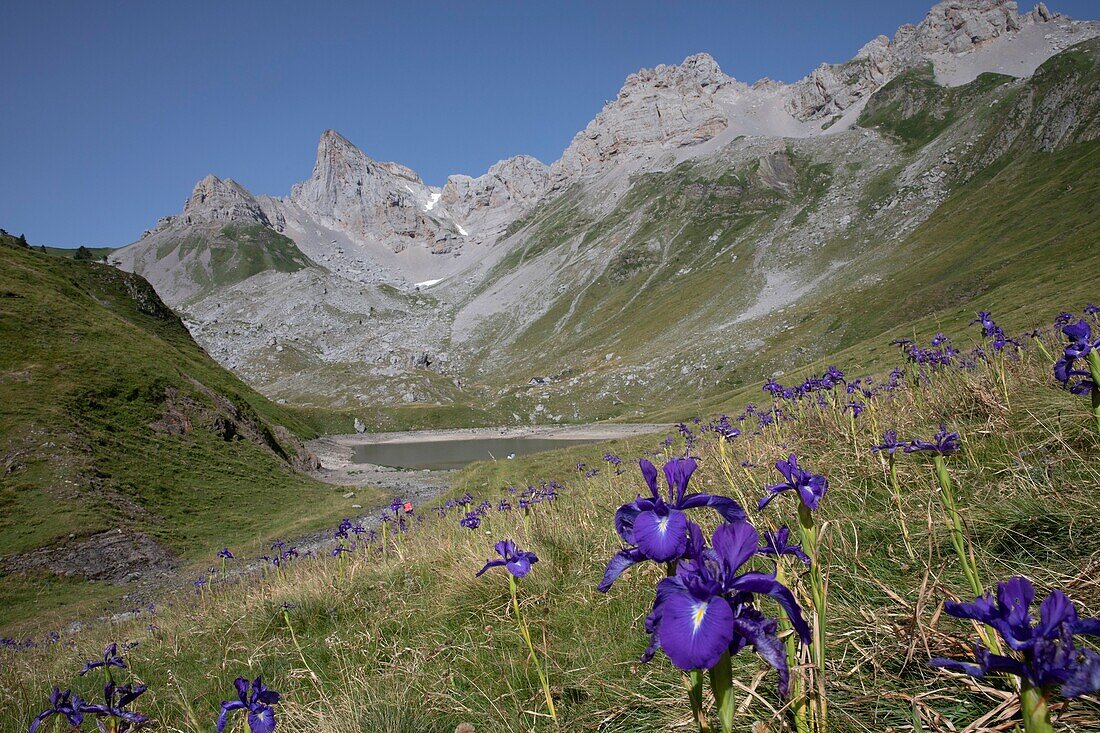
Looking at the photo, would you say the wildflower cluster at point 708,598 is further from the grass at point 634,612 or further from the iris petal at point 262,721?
the iris petal at point 262,721

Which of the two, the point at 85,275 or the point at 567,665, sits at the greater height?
the point at 85,275

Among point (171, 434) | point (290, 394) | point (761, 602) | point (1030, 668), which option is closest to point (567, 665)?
point (761, 602)

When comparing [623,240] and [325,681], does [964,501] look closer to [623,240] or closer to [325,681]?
[325,681]

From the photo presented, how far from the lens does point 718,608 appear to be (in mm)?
1299

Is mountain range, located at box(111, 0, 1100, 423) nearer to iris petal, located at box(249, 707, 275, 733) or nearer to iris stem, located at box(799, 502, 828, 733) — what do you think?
iris stem, located at box(799, 502, 828, 733)

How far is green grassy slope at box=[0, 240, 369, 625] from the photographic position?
69.2 feet

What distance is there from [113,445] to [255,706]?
3052 centimetres

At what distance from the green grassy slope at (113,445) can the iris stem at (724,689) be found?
22723 mm

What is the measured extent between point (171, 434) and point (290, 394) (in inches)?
4259

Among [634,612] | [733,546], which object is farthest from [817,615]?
[634,612]

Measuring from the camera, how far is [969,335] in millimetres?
37219

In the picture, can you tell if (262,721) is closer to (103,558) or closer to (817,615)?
(817,615)

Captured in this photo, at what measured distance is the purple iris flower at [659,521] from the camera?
5.10ft

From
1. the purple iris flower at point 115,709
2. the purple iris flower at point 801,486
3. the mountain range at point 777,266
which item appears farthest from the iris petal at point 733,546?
the mountain range at point 777,266
